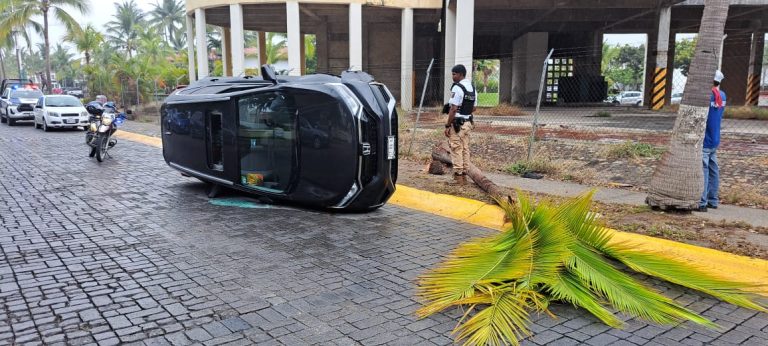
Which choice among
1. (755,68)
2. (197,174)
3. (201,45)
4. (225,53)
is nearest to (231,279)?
(197,174)

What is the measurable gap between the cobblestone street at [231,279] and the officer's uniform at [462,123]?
1439 mm

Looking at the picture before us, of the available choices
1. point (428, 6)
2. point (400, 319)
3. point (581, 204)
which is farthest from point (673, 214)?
point (428, 6)

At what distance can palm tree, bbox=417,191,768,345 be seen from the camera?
156 inches

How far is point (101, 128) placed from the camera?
12570 millimetres

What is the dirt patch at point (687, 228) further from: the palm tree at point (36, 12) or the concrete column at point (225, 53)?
the palm tree at point (36, 12)

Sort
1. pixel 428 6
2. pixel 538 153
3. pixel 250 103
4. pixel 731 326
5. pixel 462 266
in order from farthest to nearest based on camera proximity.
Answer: pixel 428 6 < pixel 538 153 < pixel 250 103 < pixel 462 266 < pixel 731 326

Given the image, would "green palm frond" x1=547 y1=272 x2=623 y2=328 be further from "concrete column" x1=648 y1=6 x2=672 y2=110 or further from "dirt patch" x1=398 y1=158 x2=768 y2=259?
"concrete column" x1=648 y1=6 x2=672 y2=110

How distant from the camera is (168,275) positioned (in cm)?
492

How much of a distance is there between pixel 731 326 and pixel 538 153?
7.79m

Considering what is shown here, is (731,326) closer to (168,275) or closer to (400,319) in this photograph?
(400,319)

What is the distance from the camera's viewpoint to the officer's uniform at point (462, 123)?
842 cm

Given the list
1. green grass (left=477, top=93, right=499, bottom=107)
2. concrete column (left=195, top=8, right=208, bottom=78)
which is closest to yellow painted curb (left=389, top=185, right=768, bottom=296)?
concrete column (left=195, top=8, right=208, bottom=78)

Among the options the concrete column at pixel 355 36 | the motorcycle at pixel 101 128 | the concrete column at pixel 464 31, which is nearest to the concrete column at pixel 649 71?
the concrete column at pixel 464 31

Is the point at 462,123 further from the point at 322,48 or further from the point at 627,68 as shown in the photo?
the point at 627,68
